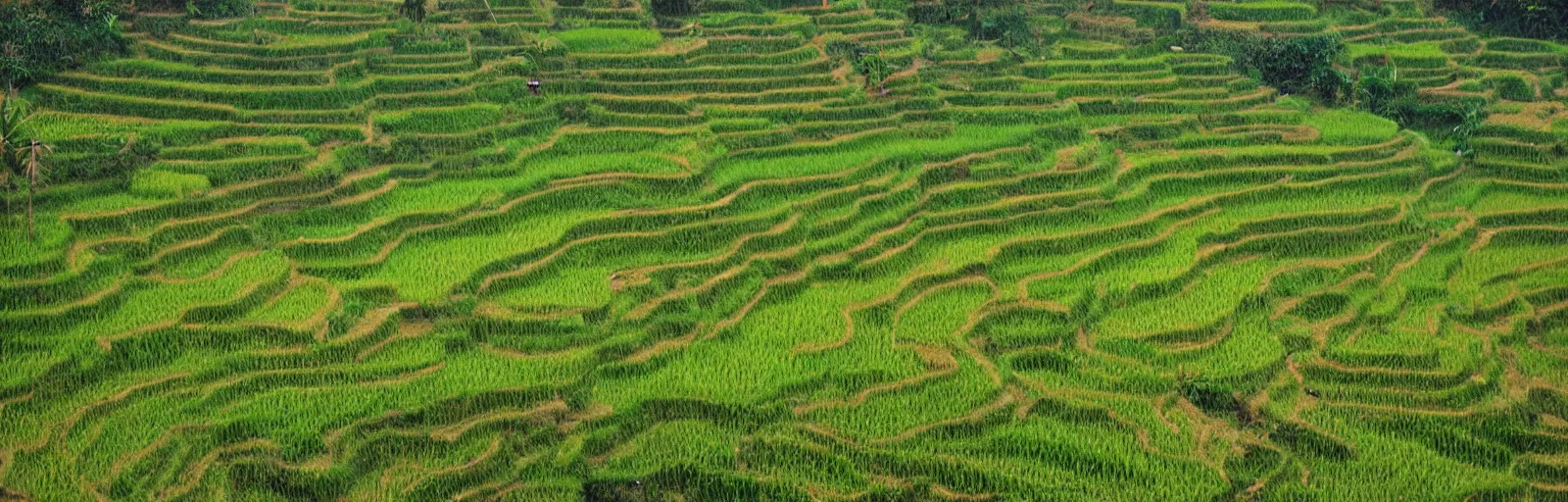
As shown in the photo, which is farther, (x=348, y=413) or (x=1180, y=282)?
(x=1180, y=282)

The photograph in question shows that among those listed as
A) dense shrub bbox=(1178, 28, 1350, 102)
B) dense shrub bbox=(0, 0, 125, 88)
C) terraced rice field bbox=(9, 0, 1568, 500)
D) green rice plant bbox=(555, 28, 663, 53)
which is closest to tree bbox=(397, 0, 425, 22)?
terraced rice field bbox=(9, 0, 1568, 500)

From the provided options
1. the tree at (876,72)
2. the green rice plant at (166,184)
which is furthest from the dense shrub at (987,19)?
the green rice plant at (166,184)

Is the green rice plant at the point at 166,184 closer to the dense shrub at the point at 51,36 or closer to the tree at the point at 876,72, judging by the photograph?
the dense shrub at the point at 51,36

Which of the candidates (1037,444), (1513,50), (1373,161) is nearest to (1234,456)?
(1037,444)

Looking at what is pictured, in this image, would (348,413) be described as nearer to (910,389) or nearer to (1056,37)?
(910,389)

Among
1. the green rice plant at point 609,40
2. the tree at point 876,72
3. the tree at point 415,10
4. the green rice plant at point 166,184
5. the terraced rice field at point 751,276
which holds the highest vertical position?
the tree at point 415,10
